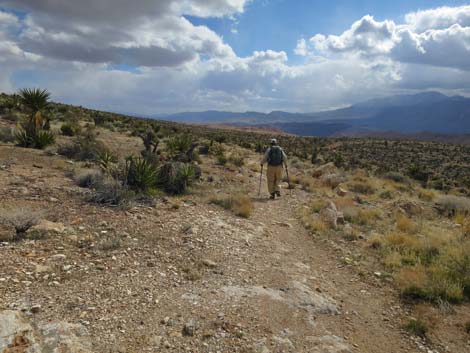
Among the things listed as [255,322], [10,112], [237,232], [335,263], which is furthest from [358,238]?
[10,112]

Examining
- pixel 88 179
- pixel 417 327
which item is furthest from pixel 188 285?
pixel 88 179

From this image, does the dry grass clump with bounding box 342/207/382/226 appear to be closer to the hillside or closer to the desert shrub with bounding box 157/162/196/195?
the hillside

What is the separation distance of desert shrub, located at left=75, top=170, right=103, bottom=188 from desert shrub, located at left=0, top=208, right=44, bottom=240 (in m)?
2.99

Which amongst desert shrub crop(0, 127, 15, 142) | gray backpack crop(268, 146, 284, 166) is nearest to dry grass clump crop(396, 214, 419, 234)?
gray backpack crop(268, 146, 284, 166)

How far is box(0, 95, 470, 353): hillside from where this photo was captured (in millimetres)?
4051

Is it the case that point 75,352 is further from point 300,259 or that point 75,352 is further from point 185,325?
point 300,259

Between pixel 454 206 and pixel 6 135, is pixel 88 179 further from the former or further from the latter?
pixel 454 206

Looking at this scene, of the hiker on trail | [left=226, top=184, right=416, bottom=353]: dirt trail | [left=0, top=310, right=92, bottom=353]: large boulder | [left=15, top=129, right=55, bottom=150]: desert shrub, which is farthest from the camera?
[left=15, top=129, right=55, bottom=150]: desert shrub

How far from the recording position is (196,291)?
501 centimetres

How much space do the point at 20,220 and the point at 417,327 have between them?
678 cm

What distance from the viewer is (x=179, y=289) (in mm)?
4992

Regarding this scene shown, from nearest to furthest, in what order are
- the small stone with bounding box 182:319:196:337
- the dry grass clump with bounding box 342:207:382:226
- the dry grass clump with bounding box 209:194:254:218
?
the small stone with bounding box 182:319:196:337 → the dry grass clump with bounding box 209:194:254:218 → the dry grass clump with bounding box 342:207:382:226

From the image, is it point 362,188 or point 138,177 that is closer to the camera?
point 138,177

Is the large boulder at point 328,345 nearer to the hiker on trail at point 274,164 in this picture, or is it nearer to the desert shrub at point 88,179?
the desert shrub at point 88,179
